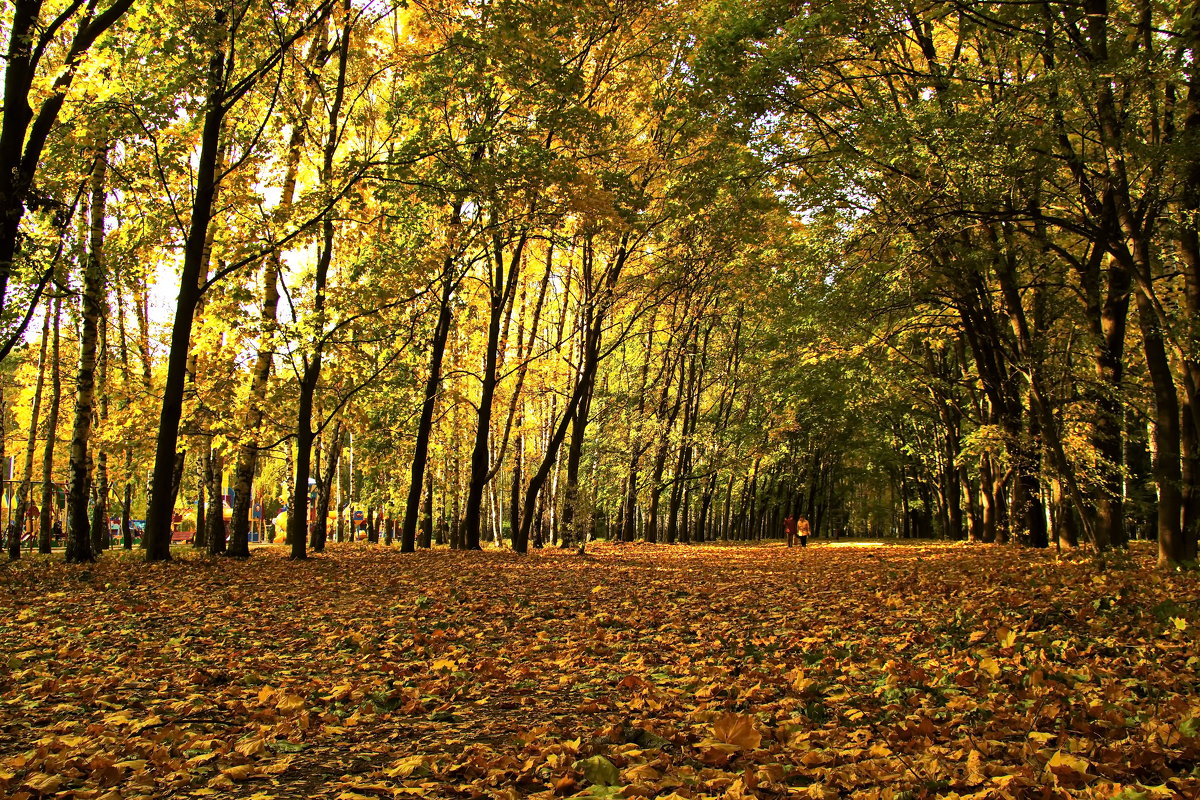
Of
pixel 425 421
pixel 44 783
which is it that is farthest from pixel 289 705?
pixel 425 421

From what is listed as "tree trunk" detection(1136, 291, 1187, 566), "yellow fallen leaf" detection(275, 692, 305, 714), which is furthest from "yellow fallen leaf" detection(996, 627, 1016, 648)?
"tree trunk" detection(1136, 291, 1187, 566)

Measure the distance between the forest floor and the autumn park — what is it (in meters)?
0.04

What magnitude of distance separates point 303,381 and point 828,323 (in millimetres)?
11379

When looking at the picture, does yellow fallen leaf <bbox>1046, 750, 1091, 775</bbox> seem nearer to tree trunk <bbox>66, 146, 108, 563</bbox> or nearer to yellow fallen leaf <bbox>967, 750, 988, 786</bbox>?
yellow fallen leaf <bbox>967, 750, 988, 786</bbox>

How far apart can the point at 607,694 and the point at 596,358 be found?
53.9 ft

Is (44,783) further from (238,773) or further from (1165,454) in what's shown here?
(1165,454)

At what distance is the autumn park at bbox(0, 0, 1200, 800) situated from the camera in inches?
143

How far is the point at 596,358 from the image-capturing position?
20922mm

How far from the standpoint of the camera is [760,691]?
4559 millimetres

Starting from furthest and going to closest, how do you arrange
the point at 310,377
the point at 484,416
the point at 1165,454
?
the point at 484,416, the point at 310,377, the point at 1165,454

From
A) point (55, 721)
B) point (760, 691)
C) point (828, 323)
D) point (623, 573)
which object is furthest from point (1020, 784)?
point (828, 323)

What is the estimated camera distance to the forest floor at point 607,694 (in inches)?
119

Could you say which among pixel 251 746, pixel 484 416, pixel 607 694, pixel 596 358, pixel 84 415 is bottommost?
pixel 607 694

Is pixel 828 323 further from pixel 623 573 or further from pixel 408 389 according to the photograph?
pixel 408 389
